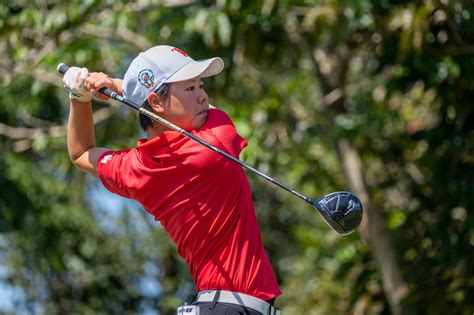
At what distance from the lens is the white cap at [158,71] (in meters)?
4.59

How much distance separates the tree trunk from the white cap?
5.76 m

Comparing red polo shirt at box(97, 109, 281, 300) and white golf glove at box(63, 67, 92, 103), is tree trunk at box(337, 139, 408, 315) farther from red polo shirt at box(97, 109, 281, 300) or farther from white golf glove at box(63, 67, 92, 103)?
white golf glove at box(63, 67, 92, 103)

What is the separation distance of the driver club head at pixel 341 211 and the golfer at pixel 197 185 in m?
0.31

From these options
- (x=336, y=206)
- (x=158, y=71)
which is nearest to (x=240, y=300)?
(x=336, y=206)

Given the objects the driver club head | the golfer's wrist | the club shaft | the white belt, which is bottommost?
the white belt

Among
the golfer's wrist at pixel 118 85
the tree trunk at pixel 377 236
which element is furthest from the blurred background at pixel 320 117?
the golfer's wrist at pixel 118 85

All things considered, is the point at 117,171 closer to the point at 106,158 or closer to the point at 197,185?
the point at 106,158

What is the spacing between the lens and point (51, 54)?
10.3 metres

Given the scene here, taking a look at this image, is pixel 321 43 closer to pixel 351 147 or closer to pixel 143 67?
pixel 351 147

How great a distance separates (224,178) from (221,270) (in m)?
0.35

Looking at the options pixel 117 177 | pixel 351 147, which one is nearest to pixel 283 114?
pixel 351 147

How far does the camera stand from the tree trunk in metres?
10.5

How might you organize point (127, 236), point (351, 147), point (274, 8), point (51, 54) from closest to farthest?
1. point (274, 8)
2. point (51, 54)
3. point (351, 147)
4. point (127, 236)

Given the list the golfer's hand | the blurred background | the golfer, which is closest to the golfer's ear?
the golfer
